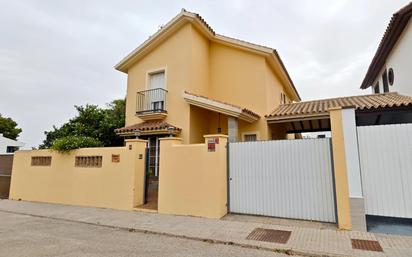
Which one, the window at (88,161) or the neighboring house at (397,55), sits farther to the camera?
the window at (88,161)

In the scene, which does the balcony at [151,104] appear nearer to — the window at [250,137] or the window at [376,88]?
the window at [250,137]

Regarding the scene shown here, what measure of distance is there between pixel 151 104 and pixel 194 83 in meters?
2.80

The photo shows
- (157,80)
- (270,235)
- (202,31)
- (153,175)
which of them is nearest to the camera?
(270,235)

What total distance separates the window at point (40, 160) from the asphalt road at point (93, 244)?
4636 millimetres

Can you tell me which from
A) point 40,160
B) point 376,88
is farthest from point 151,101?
point 376,88

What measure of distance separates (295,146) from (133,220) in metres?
5.72

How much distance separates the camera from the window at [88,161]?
33.2 ft

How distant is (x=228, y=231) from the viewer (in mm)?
6211

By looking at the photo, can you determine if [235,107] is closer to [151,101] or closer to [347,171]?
[347,171]

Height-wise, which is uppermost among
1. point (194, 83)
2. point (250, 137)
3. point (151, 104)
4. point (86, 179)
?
point (194, 83)

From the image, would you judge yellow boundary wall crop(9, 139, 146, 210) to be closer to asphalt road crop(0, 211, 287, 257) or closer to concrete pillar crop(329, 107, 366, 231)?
asphalt road crop(0, 211, 287, 257)

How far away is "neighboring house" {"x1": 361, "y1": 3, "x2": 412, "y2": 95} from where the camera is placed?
935 cm

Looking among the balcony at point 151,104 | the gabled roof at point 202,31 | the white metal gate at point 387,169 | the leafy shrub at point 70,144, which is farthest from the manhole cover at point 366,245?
the leafy shrub at point 70,144

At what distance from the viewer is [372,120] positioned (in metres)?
10.7
